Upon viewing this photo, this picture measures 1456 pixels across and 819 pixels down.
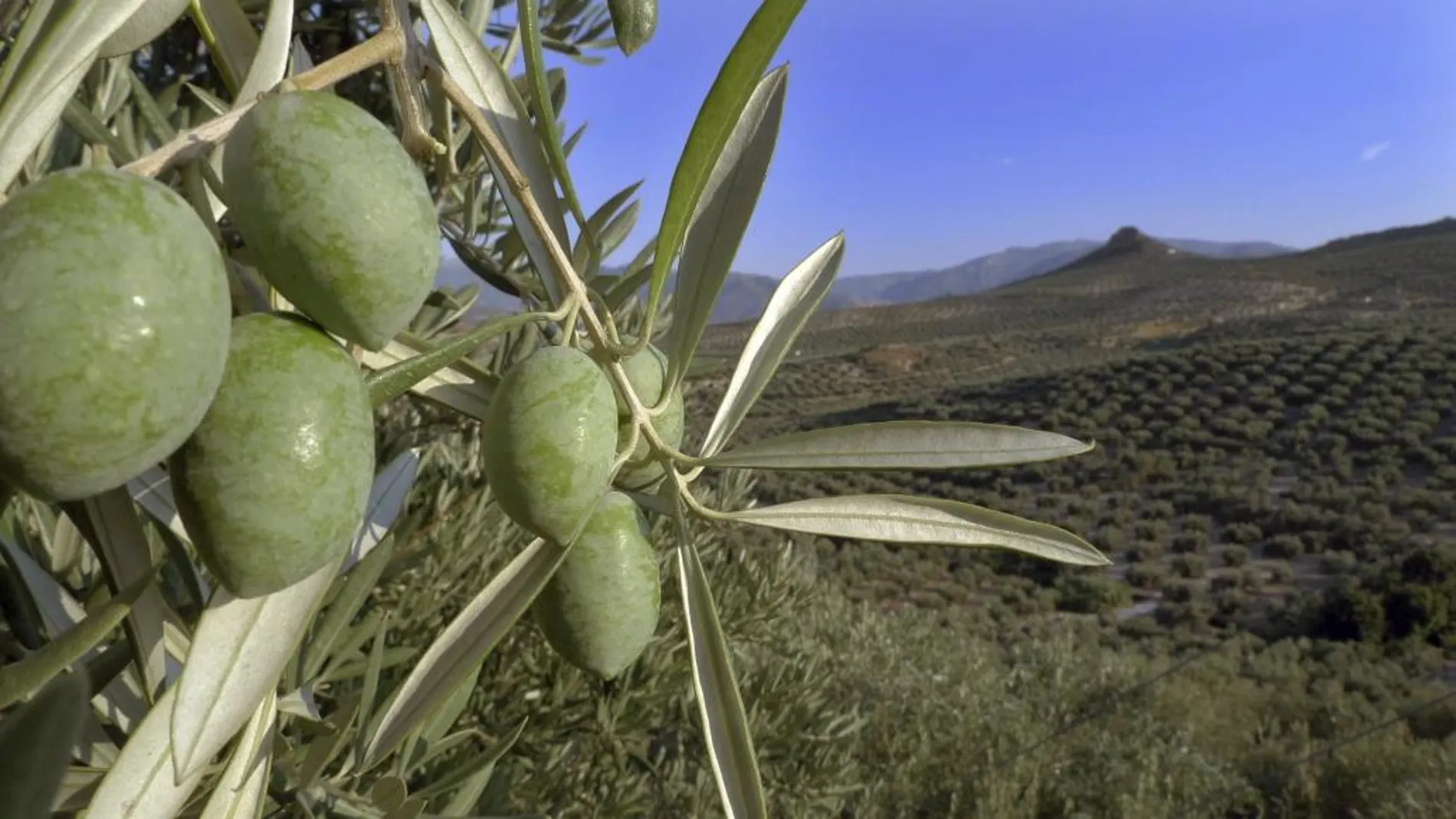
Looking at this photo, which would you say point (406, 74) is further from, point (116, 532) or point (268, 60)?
point (116, 532)

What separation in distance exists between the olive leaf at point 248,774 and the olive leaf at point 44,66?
0.29 m

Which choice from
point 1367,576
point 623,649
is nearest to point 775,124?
point 623,649

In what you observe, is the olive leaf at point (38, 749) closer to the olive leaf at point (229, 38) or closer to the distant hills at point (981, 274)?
the olive leaf at point (229, 38)

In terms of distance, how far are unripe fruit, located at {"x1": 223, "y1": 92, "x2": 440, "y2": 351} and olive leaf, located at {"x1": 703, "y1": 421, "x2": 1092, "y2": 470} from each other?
0.26 metres

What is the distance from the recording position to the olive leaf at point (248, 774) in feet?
1.68

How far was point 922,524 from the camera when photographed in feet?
2.14

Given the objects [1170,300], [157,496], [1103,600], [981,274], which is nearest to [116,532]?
[157,496]

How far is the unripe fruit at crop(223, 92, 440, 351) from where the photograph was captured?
1.25 ft

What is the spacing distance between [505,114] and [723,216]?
0.51 feet

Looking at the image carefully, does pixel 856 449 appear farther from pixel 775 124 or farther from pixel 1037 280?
pixel 1037 280

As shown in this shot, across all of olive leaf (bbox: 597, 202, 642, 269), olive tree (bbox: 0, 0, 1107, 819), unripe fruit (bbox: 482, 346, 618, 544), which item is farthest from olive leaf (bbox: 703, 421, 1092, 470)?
olive leaf (bbox: 597, 202, 642, 269)

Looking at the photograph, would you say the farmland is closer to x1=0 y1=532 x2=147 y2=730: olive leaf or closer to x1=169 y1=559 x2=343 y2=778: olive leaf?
x1=0 y1=532 x2=147 y2=730: olive leaf

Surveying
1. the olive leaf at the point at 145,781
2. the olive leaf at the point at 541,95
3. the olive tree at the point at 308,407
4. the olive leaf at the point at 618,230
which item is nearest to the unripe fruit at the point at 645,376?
the olive tree at the point at 308,407

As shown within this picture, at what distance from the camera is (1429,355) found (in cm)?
2106
